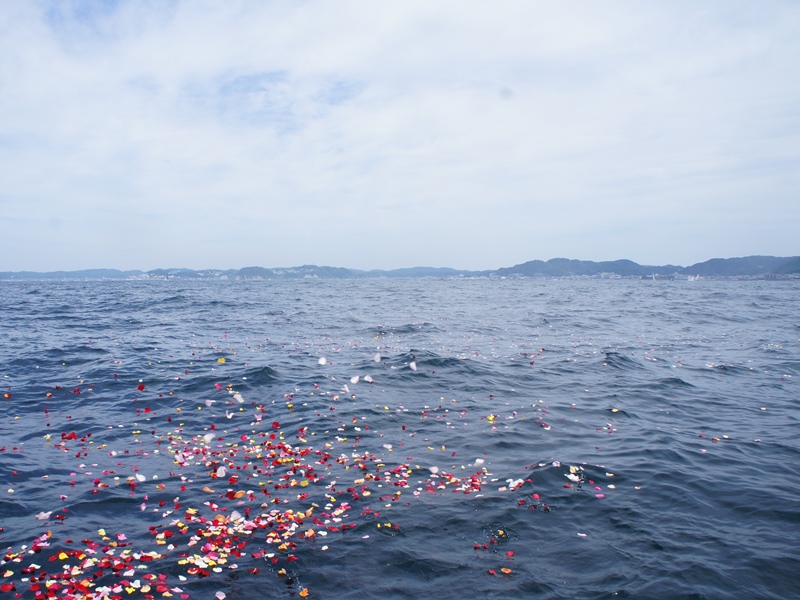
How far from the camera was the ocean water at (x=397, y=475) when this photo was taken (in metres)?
8.17

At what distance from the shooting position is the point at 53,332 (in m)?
33.5

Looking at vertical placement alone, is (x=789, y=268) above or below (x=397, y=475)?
above

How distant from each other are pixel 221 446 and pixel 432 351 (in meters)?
15.4

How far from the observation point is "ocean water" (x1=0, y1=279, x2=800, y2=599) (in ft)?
26.8

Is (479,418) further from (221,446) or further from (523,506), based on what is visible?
(221,446)

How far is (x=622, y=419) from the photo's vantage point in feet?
53.5

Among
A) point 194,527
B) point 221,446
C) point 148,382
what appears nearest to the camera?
point 194,527

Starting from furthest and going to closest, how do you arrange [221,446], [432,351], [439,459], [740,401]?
[432,351] → [740,401] → [221,446] → [439,459]

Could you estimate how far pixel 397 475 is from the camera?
11891mm

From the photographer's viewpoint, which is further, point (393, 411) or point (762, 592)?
point (393, 411)

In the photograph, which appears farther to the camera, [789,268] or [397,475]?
[789,268]

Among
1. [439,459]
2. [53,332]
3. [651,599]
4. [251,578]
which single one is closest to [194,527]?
[251,578]

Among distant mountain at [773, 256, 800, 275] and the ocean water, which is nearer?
the ocean water

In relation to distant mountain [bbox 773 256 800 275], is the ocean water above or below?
below
